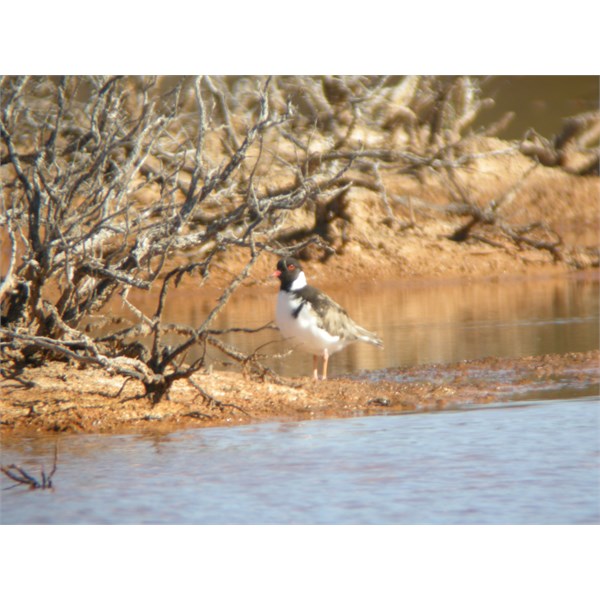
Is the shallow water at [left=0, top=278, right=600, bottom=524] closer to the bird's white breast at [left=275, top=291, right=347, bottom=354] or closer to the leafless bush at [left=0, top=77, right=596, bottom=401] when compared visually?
the leafless bush at [left=0, top=77, right=596, bottom=401]

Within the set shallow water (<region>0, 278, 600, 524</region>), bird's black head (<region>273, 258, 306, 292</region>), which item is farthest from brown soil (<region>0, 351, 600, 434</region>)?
bird's black head (<region>273, 258, 306, 292</region>)

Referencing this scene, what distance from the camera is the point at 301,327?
1003 cm

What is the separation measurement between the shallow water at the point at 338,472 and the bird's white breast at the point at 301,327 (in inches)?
76.3

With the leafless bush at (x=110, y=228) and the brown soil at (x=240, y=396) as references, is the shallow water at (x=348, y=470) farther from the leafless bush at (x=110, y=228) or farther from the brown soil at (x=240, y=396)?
the leafless bush at (x=110, y=228)

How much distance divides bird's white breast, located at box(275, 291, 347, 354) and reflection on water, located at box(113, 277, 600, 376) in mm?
293

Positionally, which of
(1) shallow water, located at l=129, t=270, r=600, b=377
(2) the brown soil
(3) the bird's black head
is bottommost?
(2) the brown soil

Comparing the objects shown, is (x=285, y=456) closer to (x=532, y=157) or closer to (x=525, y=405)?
(x=525, y=405)

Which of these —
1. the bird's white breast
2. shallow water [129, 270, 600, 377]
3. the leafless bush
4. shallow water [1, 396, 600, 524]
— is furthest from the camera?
shallow water [129, 270, 600, 377]

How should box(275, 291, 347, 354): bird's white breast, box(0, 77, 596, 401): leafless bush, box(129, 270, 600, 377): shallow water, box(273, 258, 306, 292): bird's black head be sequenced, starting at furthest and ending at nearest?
box(129, 270, 600, 377): shallow water, box(273, 258, 306, 292): bird's black head, box(275, 291, 347, 354): bird's white breast, box(0, 77, 596, 401): leafless bush

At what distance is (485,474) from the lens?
6.34 metres

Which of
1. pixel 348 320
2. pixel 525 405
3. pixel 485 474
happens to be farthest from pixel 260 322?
pixel 485 474

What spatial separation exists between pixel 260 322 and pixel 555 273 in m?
6.79

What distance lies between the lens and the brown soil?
8.22m

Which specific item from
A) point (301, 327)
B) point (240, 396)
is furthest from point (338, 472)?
point (301, 327)
